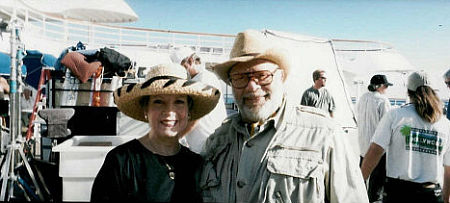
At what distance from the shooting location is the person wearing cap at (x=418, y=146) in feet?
6.17

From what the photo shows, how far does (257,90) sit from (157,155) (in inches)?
17.6

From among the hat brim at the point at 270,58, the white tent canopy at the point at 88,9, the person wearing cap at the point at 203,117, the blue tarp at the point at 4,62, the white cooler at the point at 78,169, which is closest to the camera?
the hat brim at the point at 270,58

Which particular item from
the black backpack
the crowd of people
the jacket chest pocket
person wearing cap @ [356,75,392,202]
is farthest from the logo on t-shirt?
the black backpack

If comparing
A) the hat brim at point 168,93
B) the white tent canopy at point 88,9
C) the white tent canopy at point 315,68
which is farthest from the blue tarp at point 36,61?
the white tent canopy at point 315,68

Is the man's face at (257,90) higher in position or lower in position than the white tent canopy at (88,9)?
lower

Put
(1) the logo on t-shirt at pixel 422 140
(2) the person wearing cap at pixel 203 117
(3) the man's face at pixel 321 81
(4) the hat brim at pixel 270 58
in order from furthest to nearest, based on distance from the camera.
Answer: (3) the man's face at pixel 321 81 → (2) the person wearing cap at pixel 203 117 → (1) the logo on t-shirt at pixel 422 140 → (4) the hat brim at pixel 270 58

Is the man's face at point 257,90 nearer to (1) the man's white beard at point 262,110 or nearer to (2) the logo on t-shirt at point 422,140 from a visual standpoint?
(1) the man's white beard at point 262,110

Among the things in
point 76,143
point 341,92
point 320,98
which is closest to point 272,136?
point 76,143

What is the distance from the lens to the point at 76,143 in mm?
2117

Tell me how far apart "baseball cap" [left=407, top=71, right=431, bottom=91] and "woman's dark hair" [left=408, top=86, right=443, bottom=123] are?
1.7 inches

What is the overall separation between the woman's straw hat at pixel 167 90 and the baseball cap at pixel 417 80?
1.27 meters

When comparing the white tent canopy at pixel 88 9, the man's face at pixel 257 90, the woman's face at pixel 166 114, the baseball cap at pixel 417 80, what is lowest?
the woman's face at pixel 166 114

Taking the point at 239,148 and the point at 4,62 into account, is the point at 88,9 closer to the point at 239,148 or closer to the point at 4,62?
the point at 239,148

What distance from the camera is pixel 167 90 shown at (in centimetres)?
117
